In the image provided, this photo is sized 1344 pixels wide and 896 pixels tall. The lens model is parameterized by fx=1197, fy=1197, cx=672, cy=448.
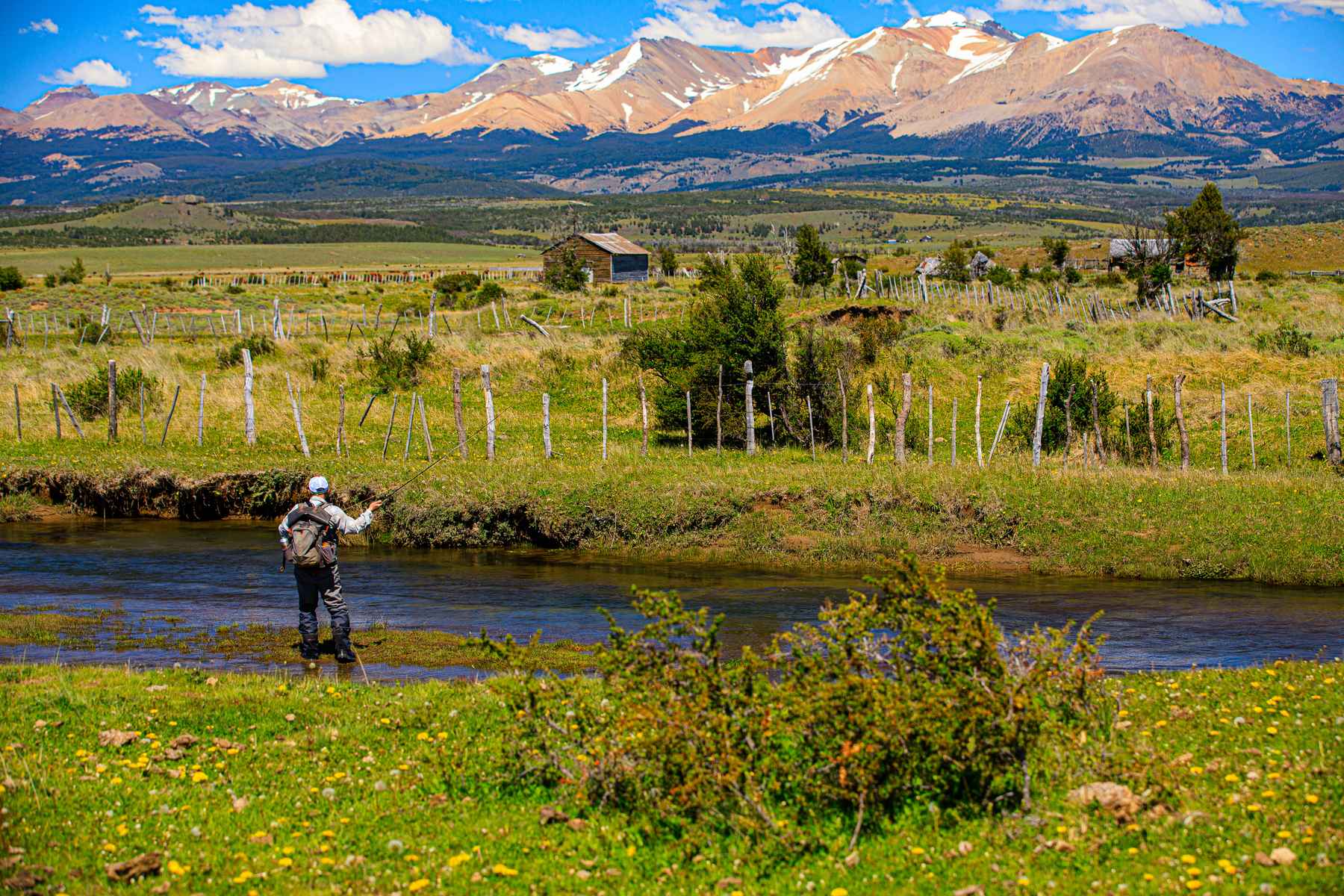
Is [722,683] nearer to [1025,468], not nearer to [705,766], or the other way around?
[705,766]

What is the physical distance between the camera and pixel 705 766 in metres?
8.32

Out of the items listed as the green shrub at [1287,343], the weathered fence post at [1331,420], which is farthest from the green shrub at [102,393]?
the green shrub at [1287,343]

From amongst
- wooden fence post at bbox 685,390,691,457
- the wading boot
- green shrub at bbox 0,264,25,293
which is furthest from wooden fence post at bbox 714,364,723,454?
green shrub at bbox 0,264,25,293

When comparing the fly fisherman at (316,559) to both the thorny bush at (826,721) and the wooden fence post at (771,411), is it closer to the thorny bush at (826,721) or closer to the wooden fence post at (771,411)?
the thorny bush at (826,721)

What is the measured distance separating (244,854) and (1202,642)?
12.5m

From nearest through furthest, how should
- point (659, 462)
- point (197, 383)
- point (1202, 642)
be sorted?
1. point (1202, 642)
2. point (659, 462)
3. point (197, 383)

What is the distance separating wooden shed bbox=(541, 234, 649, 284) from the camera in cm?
8306

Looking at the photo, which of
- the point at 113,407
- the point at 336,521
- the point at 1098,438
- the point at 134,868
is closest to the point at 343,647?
the point at 336,521

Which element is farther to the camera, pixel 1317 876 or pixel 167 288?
pixel 167 288

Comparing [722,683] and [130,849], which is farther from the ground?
[722,683]

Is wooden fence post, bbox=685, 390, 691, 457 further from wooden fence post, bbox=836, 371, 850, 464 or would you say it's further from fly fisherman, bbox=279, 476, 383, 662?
fly fisherman, bbox=279, 476, 383, 662

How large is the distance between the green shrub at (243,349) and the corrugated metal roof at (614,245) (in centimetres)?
4354

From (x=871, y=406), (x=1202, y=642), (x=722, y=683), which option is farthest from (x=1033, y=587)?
(x=722, y=683)

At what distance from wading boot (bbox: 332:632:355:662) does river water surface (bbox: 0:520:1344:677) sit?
0.45 meters
